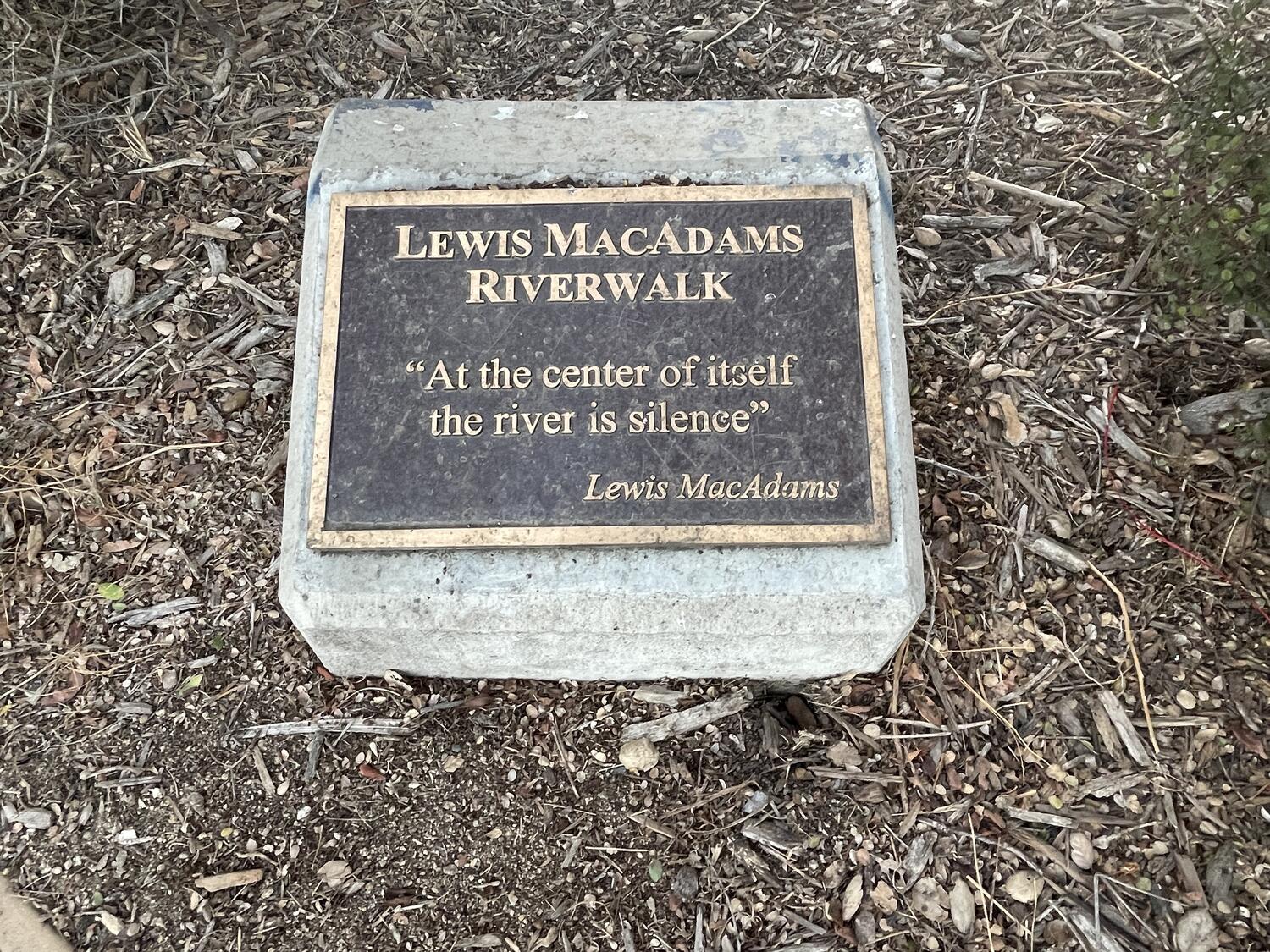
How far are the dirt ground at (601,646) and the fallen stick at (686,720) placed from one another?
3cm

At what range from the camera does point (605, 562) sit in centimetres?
214

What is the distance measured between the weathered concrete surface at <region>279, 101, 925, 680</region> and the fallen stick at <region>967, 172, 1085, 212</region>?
35.3 inches

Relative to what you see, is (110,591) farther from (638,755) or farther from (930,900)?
(930,900)

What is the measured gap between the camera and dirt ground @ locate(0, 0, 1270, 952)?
2.37m

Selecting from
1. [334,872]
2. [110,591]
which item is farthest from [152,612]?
[334,872]

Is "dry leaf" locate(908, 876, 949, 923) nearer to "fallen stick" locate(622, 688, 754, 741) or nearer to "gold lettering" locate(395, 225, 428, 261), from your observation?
"fallen stick" locate(622, 688, 754, 741)

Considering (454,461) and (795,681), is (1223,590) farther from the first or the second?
(454,461)

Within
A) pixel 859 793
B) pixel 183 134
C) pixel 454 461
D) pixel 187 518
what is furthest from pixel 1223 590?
pixel 183 134

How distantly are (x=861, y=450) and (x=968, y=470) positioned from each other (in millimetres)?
784

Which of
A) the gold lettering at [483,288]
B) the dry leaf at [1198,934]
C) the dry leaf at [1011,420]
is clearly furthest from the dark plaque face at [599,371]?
the dry leaf at [1198,934]

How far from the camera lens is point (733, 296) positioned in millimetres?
2266

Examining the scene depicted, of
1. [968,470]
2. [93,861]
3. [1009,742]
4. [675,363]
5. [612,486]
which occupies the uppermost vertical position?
[675,363]

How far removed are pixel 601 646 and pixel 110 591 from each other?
1578mm

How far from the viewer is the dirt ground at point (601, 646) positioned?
2371 millimetres
